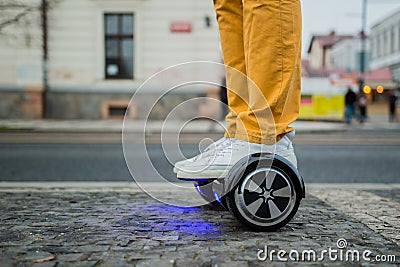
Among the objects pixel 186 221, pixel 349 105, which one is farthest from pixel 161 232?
pixel 349 105

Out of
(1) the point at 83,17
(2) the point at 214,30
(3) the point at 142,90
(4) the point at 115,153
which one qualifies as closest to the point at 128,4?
(1) the point at 83,17

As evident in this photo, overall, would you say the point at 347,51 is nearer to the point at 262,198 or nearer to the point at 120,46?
the point at 120,46

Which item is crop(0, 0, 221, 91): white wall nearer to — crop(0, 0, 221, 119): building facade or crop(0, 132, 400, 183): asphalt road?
crop(0, 0, 221, 119): building facade

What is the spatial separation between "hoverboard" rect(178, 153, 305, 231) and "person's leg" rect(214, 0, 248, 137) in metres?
0.38

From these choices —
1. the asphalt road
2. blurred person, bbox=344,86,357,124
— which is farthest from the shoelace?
blurred person, bbox=344,86,357,124

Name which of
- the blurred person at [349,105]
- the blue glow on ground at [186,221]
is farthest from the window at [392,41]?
the blue glow on ground at [186,221]

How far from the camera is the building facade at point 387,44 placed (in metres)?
Result: 49.7

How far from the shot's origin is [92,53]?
18562 millimetres

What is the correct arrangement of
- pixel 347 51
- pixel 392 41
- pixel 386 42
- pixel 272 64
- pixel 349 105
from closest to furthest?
pixel 272 64 < pixel 349 105 < pixel 392 41 < pixel 386 42 < pixel 347 51

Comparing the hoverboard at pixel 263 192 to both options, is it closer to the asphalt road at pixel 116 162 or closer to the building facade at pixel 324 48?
the asphalt road at pixel 116 162

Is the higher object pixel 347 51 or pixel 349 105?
pixel 347 51

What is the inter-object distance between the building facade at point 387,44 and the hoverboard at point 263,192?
47.9m

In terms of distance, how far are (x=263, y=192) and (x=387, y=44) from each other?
55211 millimetres

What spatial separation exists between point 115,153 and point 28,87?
11804mm
